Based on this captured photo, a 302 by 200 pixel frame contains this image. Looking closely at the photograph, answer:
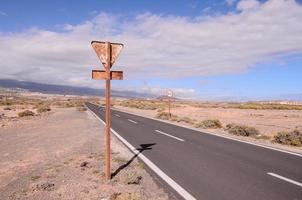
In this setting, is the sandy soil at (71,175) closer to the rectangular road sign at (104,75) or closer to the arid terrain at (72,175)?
the arid terrain at (72,175)

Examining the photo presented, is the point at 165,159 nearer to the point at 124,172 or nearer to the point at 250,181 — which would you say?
the point at 124,172

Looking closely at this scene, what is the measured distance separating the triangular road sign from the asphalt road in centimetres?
347

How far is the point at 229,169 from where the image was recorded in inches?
381

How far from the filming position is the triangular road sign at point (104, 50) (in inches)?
323

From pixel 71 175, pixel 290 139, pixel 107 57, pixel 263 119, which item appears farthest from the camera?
pixel 263 119

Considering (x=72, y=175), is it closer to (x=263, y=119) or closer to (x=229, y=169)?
(x=229, y=169)

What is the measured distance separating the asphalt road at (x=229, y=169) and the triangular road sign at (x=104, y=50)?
3468 mm

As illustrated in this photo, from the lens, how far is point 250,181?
8.27 meters

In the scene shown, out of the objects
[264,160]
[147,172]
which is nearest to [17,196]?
[147,172]

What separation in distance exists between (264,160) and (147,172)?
4128 mm

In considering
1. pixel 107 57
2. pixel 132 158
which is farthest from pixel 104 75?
pixel 132 158

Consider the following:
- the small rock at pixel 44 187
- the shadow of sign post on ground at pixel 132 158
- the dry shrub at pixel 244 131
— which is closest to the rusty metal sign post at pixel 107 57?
the shadow of sign post on ground at pixel 132 158

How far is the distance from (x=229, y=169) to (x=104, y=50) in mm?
4864

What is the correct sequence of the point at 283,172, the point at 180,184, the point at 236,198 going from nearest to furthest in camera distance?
the point at 236,198, the point at 180,184, the point at 283,172
